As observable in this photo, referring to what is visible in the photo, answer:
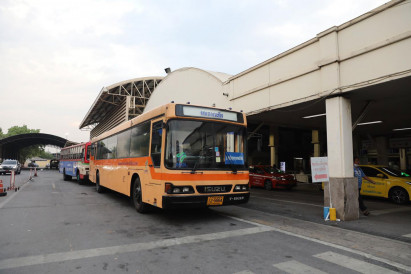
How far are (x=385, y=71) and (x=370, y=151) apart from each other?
20.9 meters

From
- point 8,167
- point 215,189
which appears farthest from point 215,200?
point 8,167

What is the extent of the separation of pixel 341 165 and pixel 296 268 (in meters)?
5.13

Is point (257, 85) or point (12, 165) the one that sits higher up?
Result: point (257, 85)

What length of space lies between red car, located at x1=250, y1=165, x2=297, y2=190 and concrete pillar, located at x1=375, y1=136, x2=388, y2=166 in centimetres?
1161

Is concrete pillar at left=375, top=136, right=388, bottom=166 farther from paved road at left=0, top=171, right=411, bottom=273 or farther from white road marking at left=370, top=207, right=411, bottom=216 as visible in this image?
paved road at left=0, top=171, right=411, bottom=273

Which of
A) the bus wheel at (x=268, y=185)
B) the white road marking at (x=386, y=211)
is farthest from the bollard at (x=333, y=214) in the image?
the bus wheel at (x=268, y=185)

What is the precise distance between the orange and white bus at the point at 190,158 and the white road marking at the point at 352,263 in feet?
9.25

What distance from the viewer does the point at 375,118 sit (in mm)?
15562

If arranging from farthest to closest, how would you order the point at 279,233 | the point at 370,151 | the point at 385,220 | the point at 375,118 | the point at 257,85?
1. the point at 370,151
2. the point at 375,118
3. the point at 257,85
4. the point at 385,220
5. the point at 279,233

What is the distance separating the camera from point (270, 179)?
1783 cm

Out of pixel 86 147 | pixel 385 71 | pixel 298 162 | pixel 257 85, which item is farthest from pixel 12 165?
pixel 385 71

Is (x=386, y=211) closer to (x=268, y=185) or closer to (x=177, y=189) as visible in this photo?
(x=177, y=189)

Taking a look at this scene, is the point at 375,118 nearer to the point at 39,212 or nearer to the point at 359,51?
the point at 359,51

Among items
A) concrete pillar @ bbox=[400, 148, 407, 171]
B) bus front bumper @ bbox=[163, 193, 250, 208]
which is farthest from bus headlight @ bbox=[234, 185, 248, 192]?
concrete pillar @ bbox=[400, 148, 407, 171]
